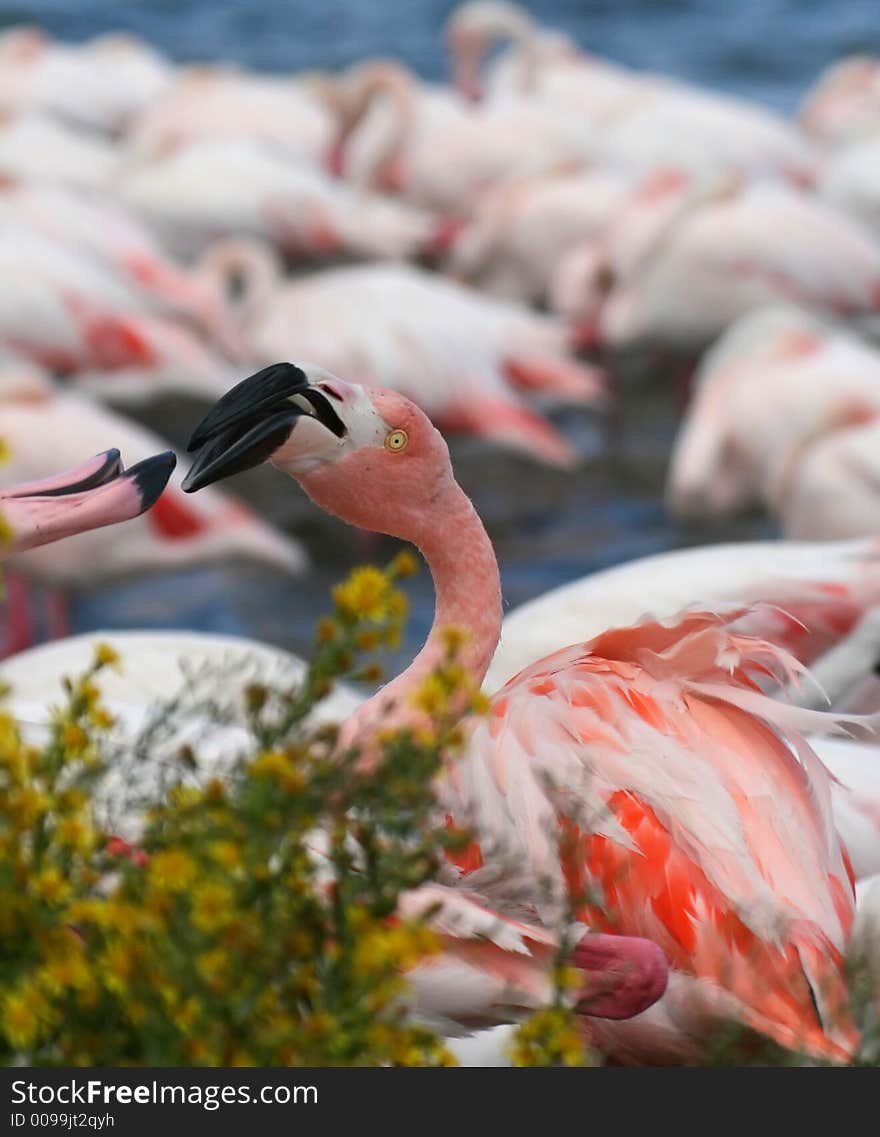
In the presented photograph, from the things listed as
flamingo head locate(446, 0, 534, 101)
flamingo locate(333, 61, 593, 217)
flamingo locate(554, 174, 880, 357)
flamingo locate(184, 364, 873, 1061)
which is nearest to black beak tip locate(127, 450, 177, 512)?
flamingo locate(184, 364, 873, 1061)

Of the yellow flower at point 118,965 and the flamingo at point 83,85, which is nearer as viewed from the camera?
the yellow flower at point 118,965

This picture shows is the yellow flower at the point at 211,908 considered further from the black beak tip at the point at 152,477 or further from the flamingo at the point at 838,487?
the flamingo at the point at 838,487

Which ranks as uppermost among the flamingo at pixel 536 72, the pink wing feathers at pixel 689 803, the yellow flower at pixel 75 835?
the yellow flower at pixel 75 835

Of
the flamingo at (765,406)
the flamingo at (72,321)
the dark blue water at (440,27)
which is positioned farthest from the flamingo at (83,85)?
the flamingo at (765,406)

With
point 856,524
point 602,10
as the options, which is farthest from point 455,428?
point 602,10

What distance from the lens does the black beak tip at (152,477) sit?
Answer: 1.59 meters

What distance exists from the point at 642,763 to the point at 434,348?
353 centimetres

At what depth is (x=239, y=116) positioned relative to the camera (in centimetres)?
859

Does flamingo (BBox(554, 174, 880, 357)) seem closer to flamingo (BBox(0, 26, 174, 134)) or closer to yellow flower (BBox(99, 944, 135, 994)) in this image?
flamingo (BBox(0, 26, 174, 134))

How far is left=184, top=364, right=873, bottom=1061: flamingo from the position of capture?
5.85 feet

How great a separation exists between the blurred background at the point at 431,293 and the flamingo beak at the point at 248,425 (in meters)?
2.33

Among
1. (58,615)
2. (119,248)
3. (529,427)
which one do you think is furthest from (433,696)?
(119,248)

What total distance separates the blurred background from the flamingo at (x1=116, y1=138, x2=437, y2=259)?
0.01 metres

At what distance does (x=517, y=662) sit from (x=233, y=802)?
1646mm
